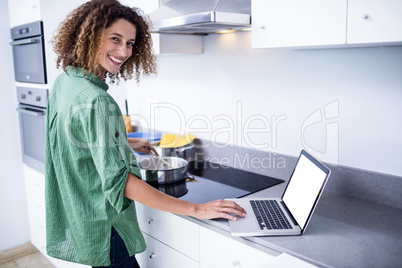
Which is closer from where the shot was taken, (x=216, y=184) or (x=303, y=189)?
(x=303, y=189)

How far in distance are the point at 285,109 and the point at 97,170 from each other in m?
0.99

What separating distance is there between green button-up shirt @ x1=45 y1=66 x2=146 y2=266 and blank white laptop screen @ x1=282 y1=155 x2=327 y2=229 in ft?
1.97

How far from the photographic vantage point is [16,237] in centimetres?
300

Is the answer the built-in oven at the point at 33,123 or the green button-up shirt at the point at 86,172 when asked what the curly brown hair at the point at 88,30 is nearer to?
the green button-up shirt at the point at 86,172

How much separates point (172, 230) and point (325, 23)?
1018 millimetres

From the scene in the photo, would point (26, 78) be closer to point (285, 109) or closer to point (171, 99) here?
point (171, 99)

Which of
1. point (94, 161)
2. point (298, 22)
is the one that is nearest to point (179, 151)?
point (94, 161)

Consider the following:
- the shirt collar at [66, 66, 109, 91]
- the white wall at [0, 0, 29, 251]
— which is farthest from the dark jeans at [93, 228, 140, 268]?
the white wall at [0, 0, 29, 251]

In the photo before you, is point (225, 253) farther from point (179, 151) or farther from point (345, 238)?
point (179, 151)

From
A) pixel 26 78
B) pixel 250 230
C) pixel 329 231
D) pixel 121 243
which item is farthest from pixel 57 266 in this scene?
pixel 329 231

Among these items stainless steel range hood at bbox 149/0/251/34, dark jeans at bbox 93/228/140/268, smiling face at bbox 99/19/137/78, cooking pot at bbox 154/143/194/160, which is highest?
stainless steel range hood at bbox 149/0/251/34

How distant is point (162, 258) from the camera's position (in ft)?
5.44

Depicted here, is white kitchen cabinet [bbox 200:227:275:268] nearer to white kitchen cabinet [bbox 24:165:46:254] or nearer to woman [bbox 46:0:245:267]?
woman [bbox 46:0:245:267]

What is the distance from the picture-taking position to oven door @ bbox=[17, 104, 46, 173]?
8.17 ft
